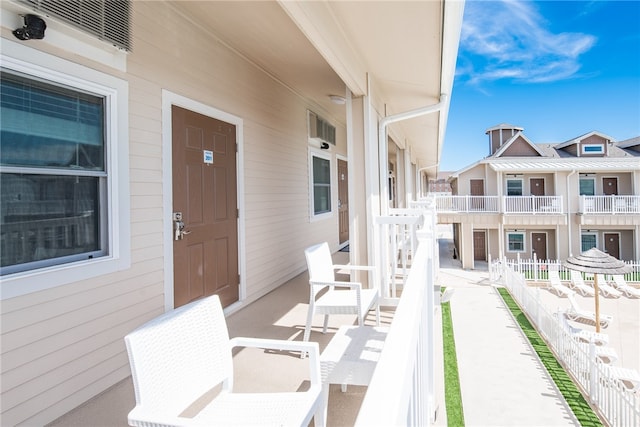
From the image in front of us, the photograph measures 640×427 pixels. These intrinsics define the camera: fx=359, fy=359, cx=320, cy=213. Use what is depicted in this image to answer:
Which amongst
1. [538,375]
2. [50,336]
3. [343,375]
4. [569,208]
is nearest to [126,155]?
[50,336]

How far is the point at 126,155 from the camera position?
249 centimetres

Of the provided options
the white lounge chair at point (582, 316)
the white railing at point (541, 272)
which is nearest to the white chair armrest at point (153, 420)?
the white lounge chair at point (582, 316)

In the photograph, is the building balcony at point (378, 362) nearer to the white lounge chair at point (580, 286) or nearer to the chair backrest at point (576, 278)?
the white lounge chair at point (580, 286)

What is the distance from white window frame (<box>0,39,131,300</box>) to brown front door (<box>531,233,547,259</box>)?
60.4 feet

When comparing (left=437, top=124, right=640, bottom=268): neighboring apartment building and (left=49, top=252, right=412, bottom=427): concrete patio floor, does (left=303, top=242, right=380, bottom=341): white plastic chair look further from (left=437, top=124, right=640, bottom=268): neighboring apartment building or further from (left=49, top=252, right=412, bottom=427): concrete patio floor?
(left=437, top=124, right=640, bottom=268): neighboring apartment building

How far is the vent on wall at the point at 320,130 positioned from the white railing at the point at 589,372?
500 centimetres

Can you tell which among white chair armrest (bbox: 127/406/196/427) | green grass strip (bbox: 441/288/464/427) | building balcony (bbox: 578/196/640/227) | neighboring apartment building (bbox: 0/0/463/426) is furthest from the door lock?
building balcony (bbox: 578/196/640/227)

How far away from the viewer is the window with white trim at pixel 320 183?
20.2ft

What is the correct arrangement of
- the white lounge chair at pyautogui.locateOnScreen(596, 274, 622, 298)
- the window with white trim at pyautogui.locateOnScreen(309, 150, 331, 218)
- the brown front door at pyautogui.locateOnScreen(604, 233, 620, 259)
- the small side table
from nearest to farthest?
the small side table, the window with white trim at pyautogui.locateOnScreen(309, 150, 331, 218), the white lounge chair at pyautogui.locateOnScreen(596, 274, 622, 298), the brown front door at pyautogui.locateOnScreen(604, 233, 620, 259)

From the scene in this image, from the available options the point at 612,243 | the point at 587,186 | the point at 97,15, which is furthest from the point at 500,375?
the point at 612,243

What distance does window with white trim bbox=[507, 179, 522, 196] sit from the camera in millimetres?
16625

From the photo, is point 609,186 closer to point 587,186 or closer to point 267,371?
point 587,186

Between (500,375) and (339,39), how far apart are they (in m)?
4.39

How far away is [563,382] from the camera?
4.85 meters
